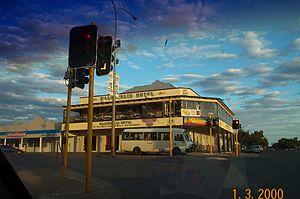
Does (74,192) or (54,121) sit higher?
(54,121)

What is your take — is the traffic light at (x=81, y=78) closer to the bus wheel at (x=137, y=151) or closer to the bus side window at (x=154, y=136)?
the bus side window at (x=154, y=136)

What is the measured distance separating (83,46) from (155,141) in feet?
85.3

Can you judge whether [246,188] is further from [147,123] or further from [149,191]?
[147,123]

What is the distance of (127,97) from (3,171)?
155 feet

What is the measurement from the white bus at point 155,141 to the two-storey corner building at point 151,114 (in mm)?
7720

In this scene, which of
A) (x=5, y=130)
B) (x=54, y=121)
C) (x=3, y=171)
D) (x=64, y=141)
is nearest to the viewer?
(x=3, y=171)

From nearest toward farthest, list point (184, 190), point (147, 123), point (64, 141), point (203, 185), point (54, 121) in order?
point (184, 190) < point (203, 185) < point (64, 141) < point (147, 123) < point (54, 121)

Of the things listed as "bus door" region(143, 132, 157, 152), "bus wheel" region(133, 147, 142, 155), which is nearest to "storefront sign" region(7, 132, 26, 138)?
"bus wheel" region(133, 147, 142, 155)

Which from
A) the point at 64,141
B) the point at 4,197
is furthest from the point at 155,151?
the point at 4,197

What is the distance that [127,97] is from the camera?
49906 millimetres

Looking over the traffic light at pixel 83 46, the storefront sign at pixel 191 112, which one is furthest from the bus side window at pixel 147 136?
the traffic light at pixel 83 46

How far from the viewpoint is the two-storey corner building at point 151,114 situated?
43719 millimetres

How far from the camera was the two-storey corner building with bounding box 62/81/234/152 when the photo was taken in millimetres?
43719

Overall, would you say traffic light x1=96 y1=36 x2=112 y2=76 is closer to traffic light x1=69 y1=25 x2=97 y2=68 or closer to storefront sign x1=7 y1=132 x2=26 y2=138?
traffic light x1=69 y1=25 x2=97 y2=68
